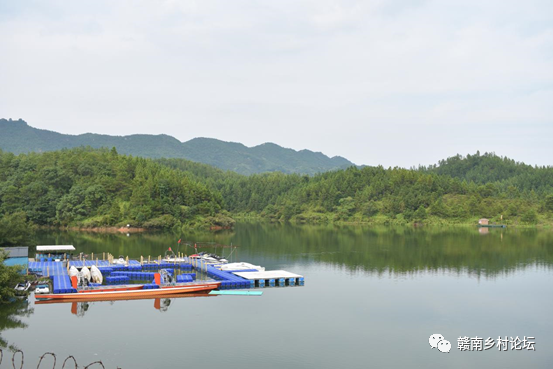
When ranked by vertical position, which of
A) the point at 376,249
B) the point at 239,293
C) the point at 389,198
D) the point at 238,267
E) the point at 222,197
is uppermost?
the point at 389,198

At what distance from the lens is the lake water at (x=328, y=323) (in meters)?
26.3

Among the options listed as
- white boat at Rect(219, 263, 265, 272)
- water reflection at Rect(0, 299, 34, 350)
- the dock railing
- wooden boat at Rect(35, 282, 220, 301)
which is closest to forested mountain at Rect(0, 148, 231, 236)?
white boat at Rect(219, 263, 265, 272)

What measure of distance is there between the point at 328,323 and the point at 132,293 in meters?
15.1

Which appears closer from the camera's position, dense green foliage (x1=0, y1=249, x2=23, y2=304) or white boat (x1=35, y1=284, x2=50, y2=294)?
dense green foliage (x1=0, y1=249, x2=23, y2=304)

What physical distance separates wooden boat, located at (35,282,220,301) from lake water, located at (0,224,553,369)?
109 centimetres

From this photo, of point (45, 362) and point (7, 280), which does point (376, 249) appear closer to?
point (7, 280)

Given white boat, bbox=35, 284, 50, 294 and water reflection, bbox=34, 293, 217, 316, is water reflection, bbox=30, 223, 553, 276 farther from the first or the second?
white boat, bbox=35, 284, 50, 294

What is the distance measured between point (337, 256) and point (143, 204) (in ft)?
170

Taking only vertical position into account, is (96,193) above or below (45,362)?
above

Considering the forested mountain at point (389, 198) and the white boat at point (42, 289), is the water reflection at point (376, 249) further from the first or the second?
the forested mountain at point (389, 198)

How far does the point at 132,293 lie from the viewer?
3884 cm

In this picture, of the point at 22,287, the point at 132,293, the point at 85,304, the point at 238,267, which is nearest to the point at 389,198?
the point at 238,267

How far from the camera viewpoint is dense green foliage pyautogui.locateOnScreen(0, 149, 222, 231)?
10094 centimetres

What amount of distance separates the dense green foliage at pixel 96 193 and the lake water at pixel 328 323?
53.8 m
